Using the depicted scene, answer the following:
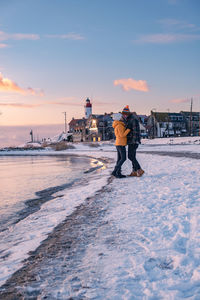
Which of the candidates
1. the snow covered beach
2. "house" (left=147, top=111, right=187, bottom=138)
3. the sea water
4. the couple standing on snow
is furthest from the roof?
the snow covered beach

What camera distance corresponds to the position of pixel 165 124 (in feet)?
256

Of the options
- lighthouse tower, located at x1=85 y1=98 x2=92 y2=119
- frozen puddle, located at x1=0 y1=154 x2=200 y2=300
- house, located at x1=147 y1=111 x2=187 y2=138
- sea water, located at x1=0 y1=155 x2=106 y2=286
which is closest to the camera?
frozen puddle, located at x1=0 y1=154 x2=200 y2=300

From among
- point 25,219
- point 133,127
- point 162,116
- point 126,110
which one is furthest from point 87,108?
point 25,219

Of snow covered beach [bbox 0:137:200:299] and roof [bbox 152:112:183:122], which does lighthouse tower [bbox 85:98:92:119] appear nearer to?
roof [bbox 152:112:183:122]

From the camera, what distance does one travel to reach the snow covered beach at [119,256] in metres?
2.11

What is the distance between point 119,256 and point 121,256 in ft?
0.07

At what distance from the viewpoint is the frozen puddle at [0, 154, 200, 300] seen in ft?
6.93

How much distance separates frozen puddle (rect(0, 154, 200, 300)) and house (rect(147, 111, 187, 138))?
73.7m

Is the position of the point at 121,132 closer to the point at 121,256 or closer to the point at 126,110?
the point at 126,110

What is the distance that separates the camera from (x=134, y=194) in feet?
18.6

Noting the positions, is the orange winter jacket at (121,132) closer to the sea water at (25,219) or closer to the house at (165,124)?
the sea water at (25,219)

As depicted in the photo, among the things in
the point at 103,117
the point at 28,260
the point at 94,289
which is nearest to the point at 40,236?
the point at 28,260

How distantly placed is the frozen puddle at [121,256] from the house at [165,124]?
242 ft

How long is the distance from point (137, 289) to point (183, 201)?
3.06 metres
